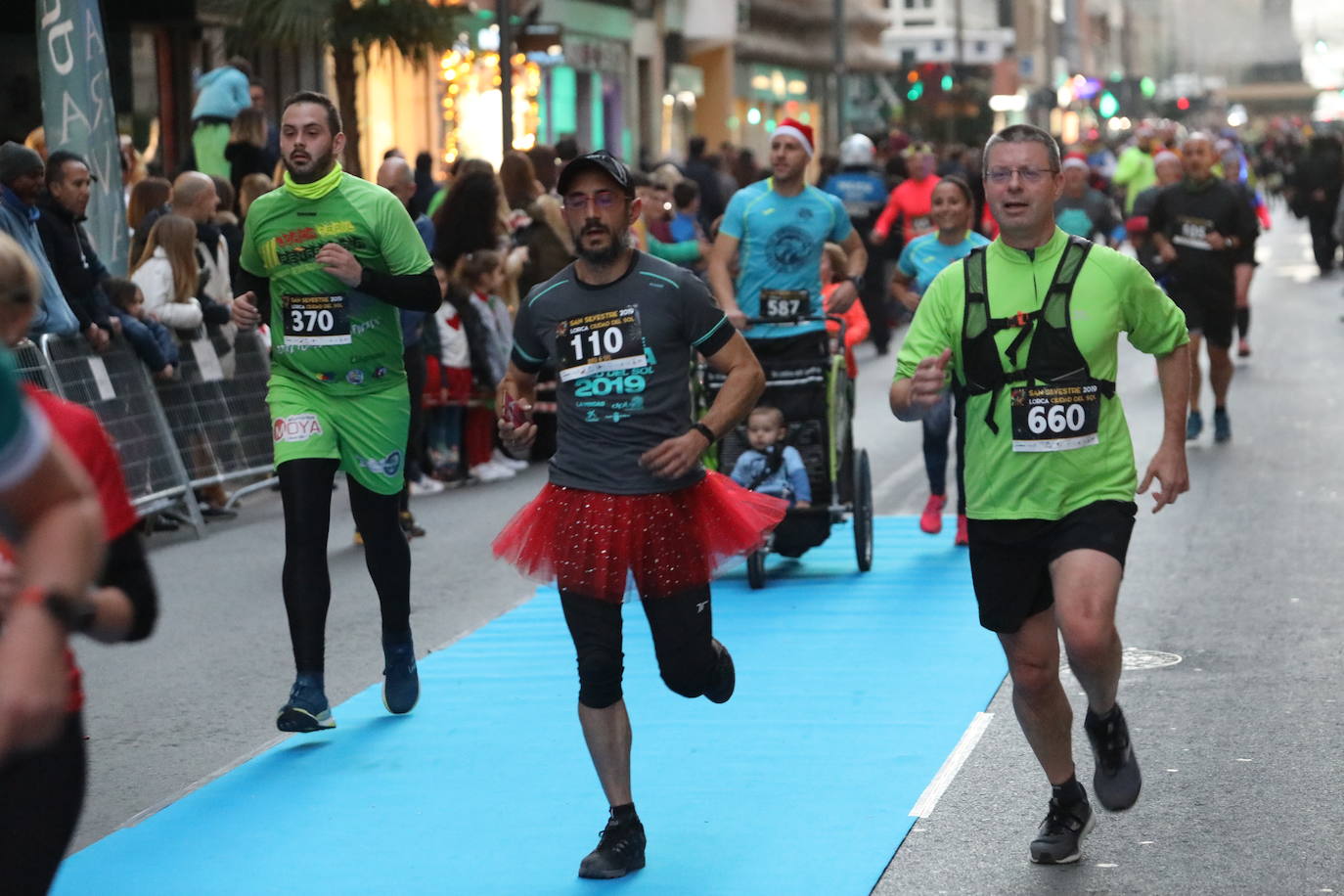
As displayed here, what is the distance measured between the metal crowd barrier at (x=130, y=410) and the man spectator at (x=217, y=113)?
4375 millimetres

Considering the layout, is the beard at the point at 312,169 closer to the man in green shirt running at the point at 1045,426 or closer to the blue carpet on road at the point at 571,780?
the blue carpet on road at the point at 571,780

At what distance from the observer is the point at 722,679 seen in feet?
20.4

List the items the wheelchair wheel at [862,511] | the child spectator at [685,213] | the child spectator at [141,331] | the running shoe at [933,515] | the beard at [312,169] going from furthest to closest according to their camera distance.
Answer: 1. the child spectator at [685,213]
2. the child spectator at [141,331]
3. the running shoe at [933,515]
4. the wheelchair wheel at [862,511]
5. the beard at [312,169]

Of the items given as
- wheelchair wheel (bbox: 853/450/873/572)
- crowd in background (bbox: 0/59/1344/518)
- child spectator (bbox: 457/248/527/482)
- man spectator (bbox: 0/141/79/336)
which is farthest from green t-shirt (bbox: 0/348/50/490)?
child spectator (bbox: 457/248/527/482)

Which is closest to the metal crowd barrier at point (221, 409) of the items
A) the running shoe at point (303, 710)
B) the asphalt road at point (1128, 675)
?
the asphalt road at point (1128, 675)

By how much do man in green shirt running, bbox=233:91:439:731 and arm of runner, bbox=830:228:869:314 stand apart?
3475mm

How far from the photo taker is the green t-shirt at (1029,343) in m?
5.85

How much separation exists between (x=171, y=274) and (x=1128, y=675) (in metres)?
6.65

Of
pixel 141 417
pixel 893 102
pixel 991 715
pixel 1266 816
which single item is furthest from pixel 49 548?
pixel 893 102

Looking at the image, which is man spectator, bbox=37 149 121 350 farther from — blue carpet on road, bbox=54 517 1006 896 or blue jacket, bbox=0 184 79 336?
blue carpet on road, bbox=54 517 1006 896

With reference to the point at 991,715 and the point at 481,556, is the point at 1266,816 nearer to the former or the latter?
the point at 991,715

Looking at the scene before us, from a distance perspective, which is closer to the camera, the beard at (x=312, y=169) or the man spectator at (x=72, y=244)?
the beard at (x=312, y=169)

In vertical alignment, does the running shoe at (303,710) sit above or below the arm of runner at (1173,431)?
below

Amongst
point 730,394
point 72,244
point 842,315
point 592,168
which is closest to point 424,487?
point 72,244
